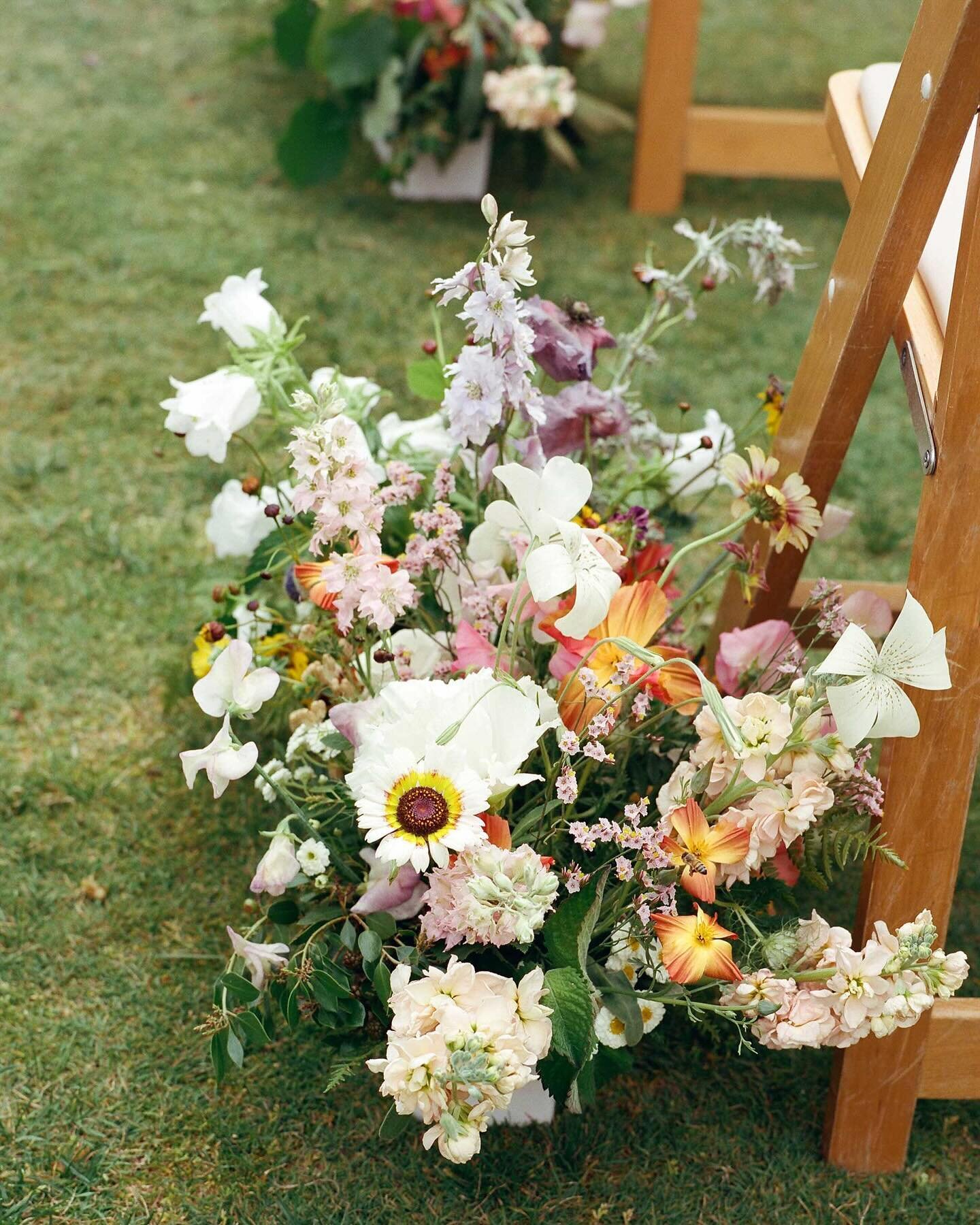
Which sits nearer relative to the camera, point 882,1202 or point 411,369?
point 882,1202

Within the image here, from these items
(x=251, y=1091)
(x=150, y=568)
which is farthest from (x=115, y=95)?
(x=251, y=1091)

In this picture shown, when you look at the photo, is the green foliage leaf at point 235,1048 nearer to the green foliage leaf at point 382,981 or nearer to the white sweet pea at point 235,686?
the green foliage leaf at point 382,981

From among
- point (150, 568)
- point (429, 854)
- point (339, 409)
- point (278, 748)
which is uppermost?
point (339, 409)

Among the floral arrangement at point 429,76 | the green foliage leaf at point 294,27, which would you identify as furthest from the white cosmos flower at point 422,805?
the green foliage leaf at point 294,27

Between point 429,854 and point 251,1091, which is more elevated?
point 429,854

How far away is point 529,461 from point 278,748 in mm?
360

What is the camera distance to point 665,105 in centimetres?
271

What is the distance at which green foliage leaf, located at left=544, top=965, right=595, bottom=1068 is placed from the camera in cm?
101

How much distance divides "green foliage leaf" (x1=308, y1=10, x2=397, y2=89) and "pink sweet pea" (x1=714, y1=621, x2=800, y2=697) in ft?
5.90

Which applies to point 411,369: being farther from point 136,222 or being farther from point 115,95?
point 115,95

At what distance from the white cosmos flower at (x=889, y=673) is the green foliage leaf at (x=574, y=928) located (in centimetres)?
25

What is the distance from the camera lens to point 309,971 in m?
1.05

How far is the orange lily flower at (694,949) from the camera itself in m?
0.98

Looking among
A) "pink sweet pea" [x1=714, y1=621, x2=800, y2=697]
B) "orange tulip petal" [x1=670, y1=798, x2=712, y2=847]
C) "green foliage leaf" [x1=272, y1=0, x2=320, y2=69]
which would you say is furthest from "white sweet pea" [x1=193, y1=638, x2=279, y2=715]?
"green foliage leaf" [x1=272, y1=0, x2=320, y2=69]
